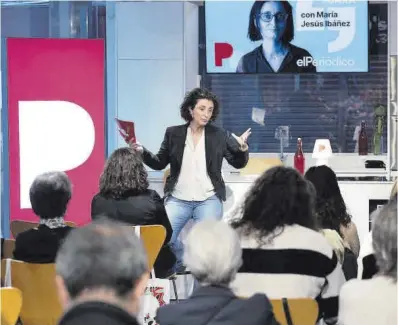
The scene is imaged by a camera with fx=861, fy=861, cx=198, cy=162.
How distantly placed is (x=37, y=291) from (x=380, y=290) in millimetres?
1732

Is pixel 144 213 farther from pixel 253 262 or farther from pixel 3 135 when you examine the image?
pixel 3 135

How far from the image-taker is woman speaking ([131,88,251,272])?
5691 millimetres

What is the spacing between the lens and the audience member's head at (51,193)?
4.00m

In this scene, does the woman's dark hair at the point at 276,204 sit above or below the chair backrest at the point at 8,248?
above

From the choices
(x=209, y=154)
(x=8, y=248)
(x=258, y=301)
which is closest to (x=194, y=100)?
(x=209, y=154)

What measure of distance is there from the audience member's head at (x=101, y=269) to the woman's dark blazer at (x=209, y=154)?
3.87 m

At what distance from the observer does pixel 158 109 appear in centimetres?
673

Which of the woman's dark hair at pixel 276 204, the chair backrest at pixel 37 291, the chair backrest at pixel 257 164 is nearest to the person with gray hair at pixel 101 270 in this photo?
the woman's dark hair at pixel 276 204

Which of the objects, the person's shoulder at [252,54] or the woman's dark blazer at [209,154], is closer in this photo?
the woman's dark blazer at [209,154]

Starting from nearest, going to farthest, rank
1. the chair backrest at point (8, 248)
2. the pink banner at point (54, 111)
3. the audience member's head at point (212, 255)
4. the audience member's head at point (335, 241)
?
the audience member's head at point (212, 255) → the audience member's head at point (335, 241) → the chair backrest at point (8, 248) → the pink banner at point (54, 111)

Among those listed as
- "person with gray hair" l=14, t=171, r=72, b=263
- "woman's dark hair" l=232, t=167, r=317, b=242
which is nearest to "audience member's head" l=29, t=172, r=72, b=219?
"person with gray hair" l=14, t=171, r=72, b=263

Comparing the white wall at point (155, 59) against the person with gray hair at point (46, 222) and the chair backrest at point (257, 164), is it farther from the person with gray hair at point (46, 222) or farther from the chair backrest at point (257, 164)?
the person with gray hair at point (46, 222)

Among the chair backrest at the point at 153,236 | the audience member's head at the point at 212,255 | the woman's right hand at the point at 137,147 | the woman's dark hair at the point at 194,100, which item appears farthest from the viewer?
the woman's dark hair at the point at 194,100

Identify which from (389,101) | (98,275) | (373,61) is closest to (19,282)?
(98,275)
